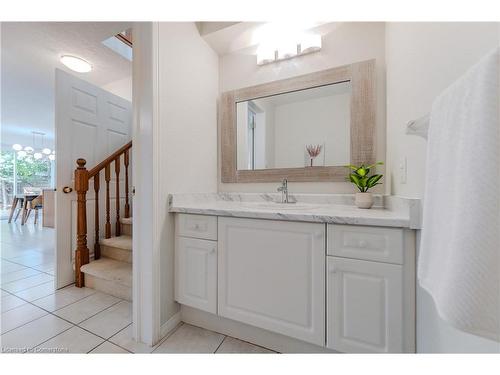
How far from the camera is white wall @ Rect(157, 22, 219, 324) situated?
50.4 inches

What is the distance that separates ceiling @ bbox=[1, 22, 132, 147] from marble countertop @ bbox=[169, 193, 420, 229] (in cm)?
172

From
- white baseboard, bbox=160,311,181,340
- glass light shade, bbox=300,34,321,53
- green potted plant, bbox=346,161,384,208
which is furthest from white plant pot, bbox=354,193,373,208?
white baseboard, bbox=160,311,181,340

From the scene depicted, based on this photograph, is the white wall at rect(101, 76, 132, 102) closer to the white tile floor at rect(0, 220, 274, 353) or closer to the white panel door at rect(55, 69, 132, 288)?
the white panel door at rect(55, 69, 132, 288)

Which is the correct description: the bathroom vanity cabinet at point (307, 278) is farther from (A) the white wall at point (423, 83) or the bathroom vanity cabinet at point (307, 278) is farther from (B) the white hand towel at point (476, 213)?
(B) the white hand towel at point (476, 213)

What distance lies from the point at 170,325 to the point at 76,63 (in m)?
2.87

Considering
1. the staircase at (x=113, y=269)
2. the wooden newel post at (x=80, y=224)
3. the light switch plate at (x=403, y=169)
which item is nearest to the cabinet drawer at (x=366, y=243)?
the light switch plate at (x=403, y=169)

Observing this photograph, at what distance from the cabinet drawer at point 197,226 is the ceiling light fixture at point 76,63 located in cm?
235

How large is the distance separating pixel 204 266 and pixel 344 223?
0.82 m

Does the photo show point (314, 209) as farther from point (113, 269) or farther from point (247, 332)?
point (113, 269)

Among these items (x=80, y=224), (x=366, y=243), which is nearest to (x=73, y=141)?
(x=80, y=224)

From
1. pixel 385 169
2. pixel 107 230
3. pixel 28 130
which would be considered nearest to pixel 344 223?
pixel 385 169

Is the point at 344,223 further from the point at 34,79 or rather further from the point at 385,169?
Result: the point at 34,79

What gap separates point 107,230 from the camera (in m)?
2.20

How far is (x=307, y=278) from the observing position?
3.23 feet
